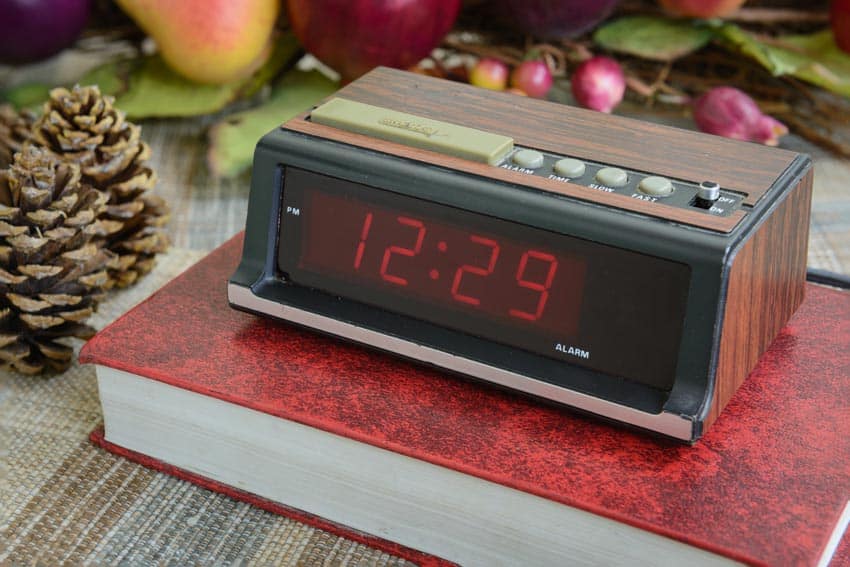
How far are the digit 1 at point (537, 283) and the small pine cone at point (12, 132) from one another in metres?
0.65

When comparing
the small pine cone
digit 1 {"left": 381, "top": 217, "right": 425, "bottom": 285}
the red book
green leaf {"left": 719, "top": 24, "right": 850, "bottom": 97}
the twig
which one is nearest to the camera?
the red book

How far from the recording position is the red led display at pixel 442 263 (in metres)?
0.71

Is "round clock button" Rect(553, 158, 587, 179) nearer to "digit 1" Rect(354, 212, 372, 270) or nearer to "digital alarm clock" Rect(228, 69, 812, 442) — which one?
"digital alarm clock" Rect(228, 69, 812, 442)

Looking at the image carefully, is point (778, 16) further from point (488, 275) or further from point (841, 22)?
point (488, 275)

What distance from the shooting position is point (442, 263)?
739mm

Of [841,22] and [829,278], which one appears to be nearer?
[829,278]

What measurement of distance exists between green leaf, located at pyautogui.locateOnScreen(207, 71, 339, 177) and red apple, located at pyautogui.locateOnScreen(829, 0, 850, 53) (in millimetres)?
656

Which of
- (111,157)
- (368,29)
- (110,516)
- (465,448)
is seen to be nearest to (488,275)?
(465,448)

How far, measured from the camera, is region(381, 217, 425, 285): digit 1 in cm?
74

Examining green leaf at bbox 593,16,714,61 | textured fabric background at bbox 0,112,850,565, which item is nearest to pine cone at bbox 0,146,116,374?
textured fabric background at bbox 0,112,850,565

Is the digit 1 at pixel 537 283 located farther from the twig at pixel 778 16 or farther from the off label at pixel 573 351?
the twig at pixel 778 16

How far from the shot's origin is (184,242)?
3.78ft

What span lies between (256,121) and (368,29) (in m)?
0.18

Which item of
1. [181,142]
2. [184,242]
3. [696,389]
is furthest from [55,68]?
[696,389]
